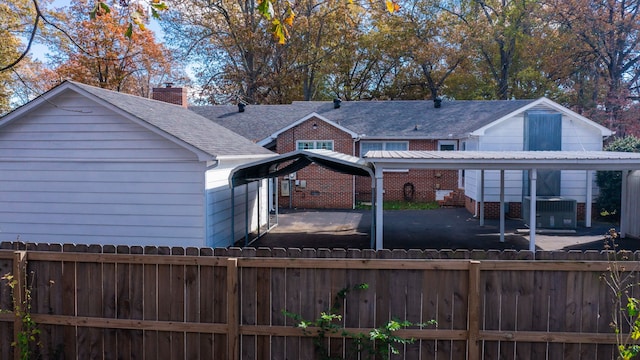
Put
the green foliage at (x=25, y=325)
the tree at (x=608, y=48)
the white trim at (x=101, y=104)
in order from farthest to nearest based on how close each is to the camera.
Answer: the tree at (x=608, y=48) → the white trim at (x=101, y=104) → the green foliage at (x=25, y=325)

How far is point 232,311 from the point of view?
4.87 metres

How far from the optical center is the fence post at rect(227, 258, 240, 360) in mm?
4859

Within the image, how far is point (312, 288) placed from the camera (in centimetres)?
491

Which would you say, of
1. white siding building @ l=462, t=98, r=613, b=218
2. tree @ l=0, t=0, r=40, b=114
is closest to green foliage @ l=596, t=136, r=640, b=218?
white siding building @ l=462, t=98, r=613, b=218

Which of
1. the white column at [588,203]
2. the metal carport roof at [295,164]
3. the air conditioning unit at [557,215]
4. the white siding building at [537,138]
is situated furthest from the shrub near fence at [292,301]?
the white siding building at [537,138]

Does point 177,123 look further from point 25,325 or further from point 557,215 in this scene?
point 557,215

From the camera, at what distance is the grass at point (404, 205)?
22062 millimetres

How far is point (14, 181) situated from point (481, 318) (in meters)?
11.7

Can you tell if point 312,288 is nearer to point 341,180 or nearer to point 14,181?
point 14,181

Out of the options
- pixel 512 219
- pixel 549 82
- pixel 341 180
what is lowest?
pixel 512 219

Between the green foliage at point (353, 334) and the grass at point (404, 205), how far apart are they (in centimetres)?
1745

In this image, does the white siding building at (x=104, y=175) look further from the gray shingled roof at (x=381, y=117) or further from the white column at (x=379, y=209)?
the gray shingled roof at (x=381, y=117)

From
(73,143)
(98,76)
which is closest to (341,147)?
(73,143)

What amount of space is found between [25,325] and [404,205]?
19.0 metres
